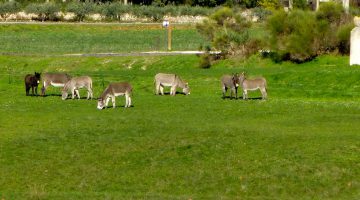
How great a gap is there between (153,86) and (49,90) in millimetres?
5088

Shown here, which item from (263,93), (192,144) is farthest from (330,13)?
(192,144)

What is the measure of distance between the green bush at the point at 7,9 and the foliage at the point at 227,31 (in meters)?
61.3

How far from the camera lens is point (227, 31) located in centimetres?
6309

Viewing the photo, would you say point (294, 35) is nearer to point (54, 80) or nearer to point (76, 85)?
point (54, 80)

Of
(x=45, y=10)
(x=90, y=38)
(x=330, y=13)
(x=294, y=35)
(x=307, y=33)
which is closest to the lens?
(x=307, y=33)

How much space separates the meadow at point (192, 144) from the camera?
78.4 feet

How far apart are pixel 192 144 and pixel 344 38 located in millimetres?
27742

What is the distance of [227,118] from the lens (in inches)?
1427

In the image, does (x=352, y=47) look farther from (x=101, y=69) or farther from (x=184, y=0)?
(x=184, y=0)

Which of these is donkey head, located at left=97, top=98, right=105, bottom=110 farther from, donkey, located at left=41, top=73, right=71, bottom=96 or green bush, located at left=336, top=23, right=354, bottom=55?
green bush, located at left=336, top=23, right=354, bottom=55

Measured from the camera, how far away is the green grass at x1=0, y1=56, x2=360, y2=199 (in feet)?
78.4

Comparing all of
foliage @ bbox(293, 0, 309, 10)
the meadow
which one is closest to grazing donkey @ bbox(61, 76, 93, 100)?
the meadow

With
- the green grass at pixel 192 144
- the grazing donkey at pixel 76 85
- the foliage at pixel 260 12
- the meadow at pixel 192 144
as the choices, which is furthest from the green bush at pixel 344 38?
the foliage at pixel 260 12

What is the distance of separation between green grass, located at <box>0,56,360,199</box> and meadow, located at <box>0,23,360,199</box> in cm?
3
